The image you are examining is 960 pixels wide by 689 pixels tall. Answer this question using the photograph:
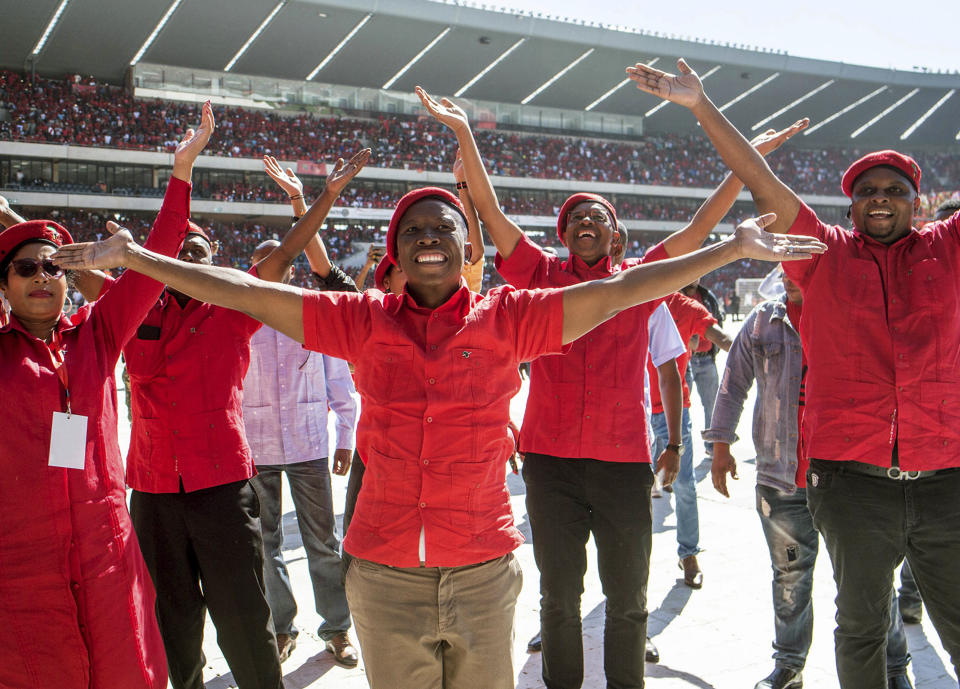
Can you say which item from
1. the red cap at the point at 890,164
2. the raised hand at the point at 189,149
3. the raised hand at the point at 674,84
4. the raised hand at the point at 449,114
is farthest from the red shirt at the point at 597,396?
the raised hand at the point at 189,149

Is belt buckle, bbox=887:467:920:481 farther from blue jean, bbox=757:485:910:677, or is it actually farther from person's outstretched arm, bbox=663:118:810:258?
person's outstretched arm, bbox=663:118:810:258

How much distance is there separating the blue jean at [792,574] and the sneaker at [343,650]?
73.0 inches

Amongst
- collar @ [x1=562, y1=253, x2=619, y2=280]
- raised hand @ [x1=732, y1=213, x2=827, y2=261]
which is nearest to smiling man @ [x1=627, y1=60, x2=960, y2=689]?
raised hand @ [x1=732, y1=213, x2=827, y2=261]

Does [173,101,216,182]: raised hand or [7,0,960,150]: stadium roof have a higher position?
[7,0,960,150]: stadium roof

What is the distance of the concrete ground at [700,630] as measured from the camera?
11.6ft

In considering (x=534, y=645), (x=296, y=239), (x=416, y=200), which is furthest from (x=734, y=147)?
(x=534, y=645)

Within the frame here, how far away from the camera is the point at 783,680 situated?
3328 millimetres

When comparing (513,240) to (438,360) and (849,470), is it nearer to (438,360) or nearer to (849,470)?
(438,360)

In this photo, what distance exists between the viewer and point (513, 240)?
329cm

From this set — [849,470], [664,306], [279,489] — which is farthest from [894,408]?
[279,489]

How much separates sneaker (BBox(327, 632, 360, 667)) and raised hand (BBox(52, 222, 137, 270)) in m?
2.32

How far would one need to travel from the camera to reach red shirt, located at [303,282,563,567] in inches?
83.7

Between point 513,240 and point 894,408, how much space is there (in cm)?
151

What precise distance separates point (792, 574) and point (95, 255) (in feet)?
9.54
